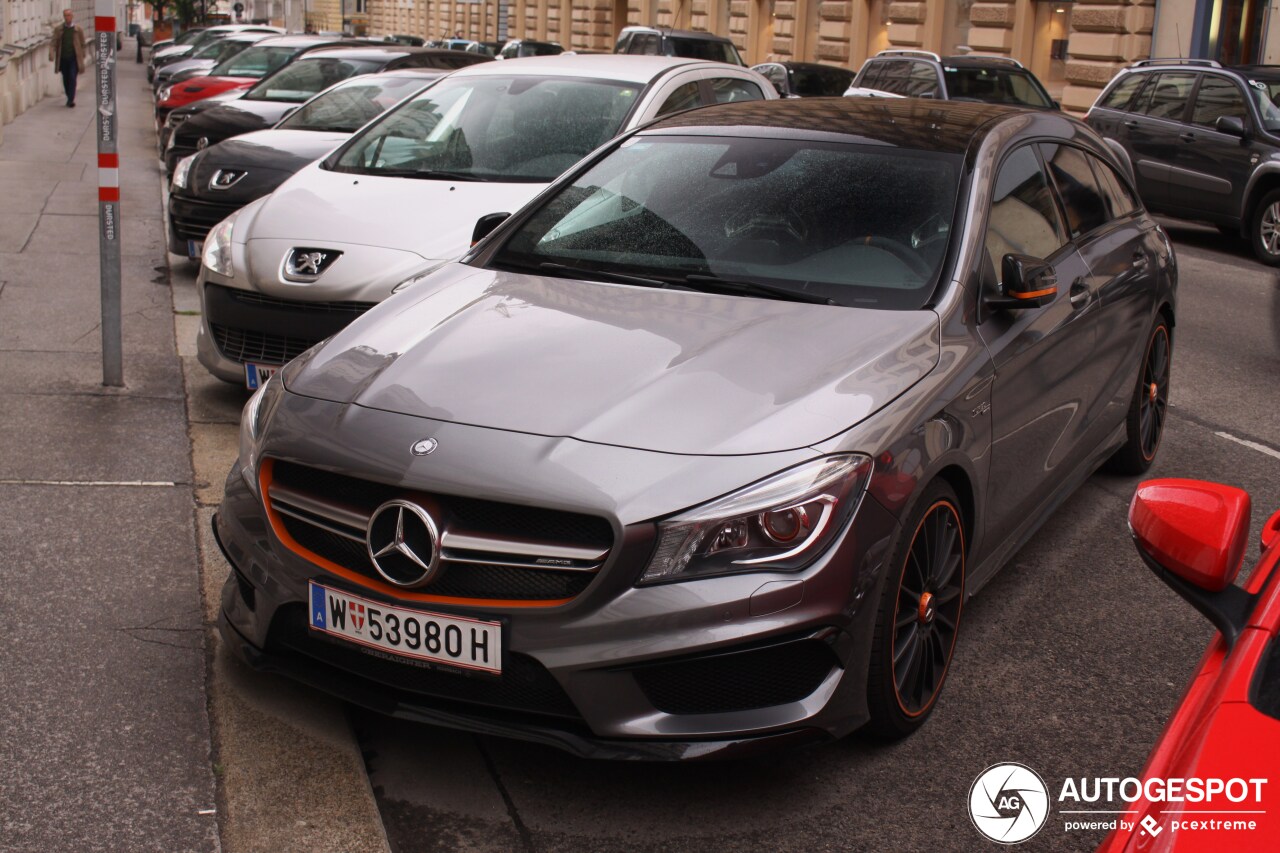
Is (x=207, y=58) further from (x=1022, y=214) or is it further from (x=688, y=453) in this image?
(x=688, y=453)

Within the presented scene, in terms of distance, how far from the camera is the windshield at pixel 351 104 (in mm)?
10594

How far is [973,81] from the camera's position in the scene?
20359 mm

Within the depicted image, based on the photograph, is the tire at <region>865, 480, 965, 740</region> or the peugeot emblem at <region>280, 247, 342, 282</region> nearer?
the tire at <region>865, 480, 965, 740</region>

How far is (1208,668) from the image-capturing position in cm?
234

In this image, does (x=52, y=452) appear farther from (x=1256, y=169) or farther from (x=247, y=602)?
(x=1256, y=169)

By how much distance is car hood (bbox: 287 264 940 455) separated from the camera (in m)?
3.48

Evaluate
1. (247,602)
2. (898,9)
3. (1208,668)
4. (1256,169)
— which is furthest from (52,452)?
(898,9)

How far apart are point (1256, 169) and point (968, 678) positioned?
11407mm

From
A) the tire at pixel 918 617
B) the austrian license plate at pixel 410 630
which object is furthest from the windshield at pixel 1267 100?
the austrian license plate at pixel 410 630

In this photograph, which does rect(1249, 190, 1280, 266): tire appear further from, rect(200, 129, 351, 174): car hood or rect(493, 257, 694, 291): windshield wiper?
rect(493, 257, 694, 291): windshield wiper

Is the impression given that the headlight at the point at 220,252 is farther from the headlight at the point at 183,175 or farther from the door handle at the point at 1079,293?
the door handle at the point at 1079,293

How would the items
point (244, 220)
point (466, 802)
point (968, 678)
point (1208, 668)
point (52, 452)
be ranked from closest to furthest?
1. point (1208, 668)
2. point (466, 802)
3. point (968, 678)
4. point (52, 452)
5. point (244, 220)

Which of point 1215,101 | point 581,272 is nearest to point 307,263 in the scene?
point 581,272

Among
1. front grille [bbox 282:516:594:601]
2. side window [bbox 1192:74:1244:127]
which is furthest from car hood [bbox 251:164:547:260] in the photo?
side window [bbox 1192:74:1244:127]
